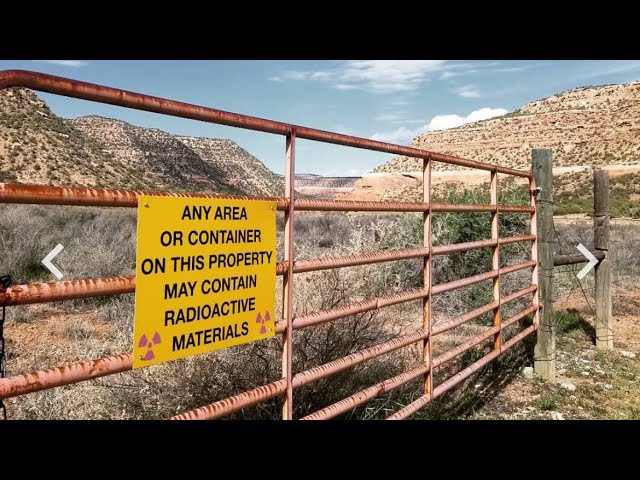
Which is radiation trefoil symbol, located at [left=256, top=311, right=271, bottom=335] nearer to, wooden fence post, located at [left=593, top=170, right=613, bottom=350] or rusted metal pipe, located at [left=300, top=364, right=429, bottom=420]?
rusted metal pipe, located at [left=300, top=364, right=429, bottom=420]

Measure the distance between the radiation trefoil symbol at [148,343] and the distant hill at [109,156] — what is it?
2252cm

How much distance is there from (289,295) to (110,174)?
39407mm

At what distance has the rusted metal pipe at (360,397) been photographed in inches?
109

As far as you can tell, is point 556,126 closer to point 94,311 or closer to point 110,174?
point 110,174

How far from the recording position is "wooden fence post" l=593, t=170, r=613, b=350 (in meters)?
7.39

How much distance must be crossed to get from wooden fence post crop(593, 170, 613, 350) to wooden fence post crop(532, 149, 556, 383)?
1.78 m

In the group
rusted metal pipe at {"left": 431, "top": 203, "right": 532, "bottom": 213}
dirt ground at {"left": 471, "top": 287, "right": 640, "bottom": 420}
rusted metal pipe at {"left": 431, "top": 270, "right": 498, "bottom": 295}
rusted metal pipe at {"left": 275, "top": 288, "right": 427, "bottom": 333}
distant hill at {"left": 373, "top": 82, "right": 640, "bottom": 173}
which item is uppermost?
distant hill at {"left": 373, "top": 82, "right": 640, "bottom": 173}

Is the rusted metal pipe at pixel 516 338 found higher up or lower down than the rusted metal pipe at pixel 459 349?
lower down

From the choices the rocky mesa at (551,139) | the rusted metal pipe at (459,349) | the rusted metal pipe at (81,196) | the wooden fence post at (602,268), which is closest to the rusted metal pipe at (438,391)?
the rusted metal pipe at (459,349)

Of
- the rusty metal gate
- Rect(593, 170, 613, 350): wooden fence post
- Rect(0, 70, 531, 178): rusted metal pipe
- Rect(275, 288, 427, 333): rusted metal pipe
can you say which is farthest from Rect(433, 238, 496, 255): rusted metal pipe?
Rect(593, 170, 613, 350): wooden fence post

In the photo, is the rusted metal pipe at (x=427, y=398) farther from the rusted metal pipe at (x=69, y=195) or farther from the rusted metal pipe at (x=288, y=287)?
the rusted metal pipe at (x=69, y=195)

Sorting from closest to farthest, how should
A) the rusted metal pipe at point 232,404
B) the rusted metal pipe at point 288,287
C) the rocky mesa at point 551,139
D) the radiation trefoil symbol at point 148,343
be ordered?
the radiation trefoil symbol at point 148,343 → the rusted metal pipe at point 232,404 → the rusted metal pipe at point 288,287 → the rocky mesa at point 551,139

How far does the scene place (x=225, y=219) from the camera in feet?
7.48
